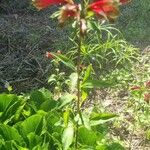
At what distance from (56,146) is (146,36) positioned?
7.00 feet

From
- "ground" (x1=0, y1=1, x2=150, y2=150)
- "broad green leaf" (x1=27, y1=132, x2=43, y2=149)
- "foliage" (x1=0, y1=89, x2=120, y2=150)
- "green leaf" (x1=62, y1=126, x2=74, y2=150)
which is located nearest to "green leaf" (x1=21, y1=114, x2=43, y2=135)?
"foliage" (x1=0, y1=89, x2=120, y2=150)

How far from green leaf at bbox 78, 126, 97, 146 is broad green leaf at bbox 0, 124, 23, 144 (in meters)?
0.34

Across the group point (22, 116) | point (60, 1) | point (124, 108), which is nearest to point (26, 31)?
point (124, 108)

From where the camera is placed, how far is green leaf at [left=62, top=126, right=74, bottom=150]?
6.64ft

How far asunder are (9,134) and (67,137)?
0.41m

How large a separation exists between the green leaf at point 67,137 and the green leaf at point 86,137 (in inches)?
10.3

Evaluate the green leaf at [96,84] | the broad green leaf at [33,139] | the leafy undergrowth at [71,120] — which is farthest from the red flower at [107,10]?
the broad green leaf at [33,139]

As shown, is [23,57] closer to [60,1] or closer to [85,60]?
[85,60]

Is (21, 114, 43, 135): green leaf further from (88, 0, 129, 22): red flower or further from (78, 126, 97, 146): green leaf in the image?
(88, 0, 129, 22): red flower

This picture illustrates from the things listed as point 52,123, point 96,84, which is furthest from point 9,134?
point 96,84

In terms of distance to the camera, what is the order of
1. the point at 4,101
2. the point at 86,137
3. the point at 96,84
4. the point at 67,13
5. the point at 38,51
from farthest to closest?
the point at 38,51 → the point at 4,101 → the point at 86,137 → the point at 96,84 → the point at 67,13

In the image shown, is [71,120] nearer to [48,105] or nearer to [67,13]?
[48,105]

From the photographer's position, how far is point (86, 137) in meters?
2.36

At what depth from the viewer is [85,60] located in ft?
12.1
